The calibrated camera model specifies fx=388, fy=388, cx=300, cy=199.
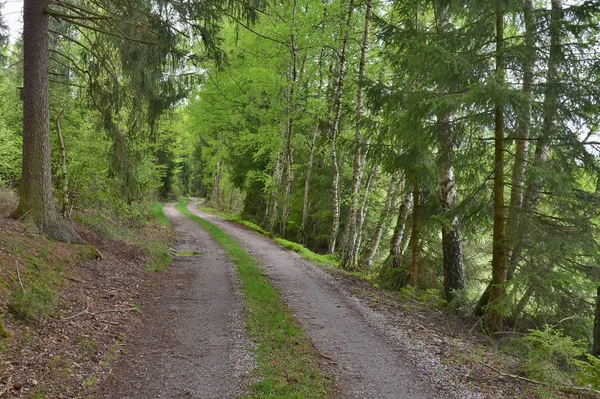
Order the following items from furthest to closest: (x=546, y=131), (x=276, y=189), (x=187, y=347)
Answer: (x=276, y=189) < (x=546, y=131) < (x=187, y=347)

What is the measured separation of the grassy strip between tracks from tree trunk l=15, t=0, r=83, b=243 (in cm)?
470

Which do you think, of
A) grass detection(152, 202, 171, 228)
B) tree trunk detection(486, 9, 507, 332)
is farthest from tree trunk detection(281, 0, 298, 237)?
tree trunk detection(486, 9, 507, 332)

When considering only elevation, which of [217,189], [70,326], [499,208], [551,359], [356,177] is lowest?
[551,359]

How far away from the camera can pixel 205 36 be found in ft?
26.7

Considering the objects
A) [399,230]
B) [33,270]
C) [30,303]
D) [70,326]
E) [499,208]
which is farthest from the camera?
[399,230]

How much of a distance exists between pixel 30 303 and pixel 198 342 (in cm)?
223

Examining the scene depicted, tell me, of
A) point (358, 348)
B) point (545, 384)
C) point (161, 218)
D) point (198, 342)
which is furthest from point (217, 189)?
point (545, 384)

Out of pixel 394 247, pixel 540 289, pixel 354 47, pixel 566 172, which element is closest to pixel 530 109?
pixel 566 172

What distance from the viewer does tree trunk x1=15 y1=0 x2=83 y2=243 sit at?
7740 millimetres

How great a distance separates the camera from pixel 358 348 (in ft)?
19.0

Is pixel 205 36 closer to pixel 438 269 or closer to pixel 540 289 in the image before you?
pixel 540 289

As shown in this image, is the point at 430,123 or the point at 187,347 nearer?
the point at 187,347

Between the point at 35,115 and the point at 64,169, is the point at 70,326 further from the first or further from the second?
the point at 64,169

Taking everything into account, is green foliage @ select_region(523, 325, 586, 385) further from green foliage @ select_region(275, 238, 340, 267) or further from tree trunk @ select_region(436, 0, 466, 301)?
green foliage @ select_region(275, 238, 340, 267)
